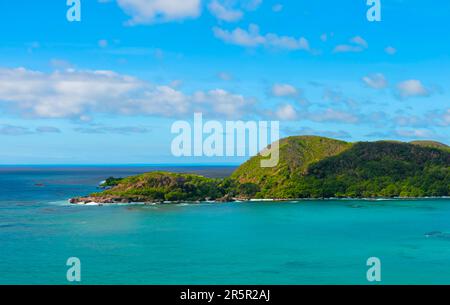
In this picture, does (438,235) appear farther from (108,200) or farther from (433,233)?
(108,200)

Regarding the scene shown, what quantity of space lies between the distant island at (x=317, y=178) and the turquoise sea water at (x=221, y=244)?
10007 mm

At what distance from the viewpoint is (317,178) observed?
89.6 metres

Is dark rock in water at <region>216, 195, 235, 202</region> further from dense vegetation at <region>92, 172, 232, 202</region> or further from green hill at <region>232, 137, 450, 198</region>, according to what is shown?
green hill at <region>232, 137, 450, 198</region>

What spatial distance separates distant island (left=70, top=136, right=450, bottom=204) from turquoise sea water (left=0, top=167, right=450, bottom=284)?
1001cm

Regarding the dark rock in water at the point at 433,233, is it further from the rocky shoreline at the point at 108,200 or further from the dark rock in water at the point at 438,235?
the rocky shoreline at the point at 108,200

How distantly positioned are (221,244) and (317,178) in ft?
169

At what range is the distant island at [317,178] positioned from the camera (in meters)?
77.8

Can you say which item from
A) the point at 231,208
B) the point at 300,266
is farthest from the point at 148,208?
the point at 300,266

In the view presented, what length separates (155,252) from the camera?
123 feet

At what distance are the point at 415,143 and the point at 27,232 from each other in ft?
285

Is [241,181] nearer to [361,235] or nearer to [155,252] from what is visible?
[361,235]

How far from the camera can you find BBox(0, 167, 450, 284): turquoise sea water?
30.6 meters

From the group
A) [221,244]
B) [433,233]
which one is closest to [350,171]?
[433,233]

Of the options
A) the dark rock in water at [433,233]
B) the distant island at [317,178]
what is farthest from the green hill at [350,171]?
the dark rock in water at [433,233]
